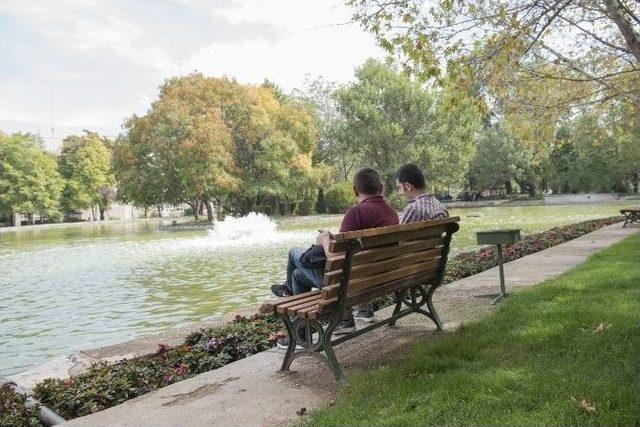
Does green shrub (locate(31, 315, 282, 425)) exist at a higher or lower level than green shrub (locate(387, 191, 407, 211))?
lower

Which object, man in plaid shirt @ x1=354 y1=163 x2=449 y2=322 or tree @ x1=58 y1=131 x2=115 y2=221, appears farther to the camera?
tree @ x1=58 y1=131 x2=115 y2=221

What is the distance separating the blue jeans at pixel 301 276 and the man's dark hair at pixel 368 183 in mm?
756

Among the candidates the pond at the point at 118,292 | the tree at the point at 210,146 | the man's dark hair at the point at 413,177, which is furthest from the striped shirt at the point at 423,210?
the tree at the point at 210,146

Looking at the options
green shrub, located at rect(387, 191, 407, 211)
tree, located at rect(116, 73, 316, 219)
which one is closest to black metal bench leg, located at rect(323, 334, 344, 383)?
tree, located at rect(116, 73, 316, 219)

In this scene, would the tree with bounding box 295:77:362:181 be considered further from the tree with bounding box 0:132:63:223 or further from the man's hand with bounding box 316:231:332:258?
the man's hand with bounding box 316:231:332:258

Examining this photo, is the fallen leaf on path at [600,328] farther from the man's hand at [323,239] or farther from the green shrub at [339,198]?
the green shrub at [339,198]

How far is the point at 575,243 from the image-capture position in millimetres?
12914

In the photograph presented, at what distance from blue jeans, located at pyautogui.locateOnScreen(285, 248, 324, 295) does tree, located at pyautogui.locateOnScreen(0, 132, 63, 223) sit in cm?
6486

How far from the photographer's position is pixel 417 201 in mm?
5621

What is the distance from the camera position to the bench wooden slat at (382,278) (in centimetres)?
411

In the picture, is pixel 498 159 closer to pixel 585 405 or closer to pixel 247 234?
pixel 247 234

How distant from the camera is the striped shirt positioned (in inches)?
220

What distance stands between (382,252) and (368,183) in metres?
0.85

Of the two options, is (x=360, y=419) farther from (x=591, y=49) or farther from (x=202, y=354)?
(x=591, y=49)
